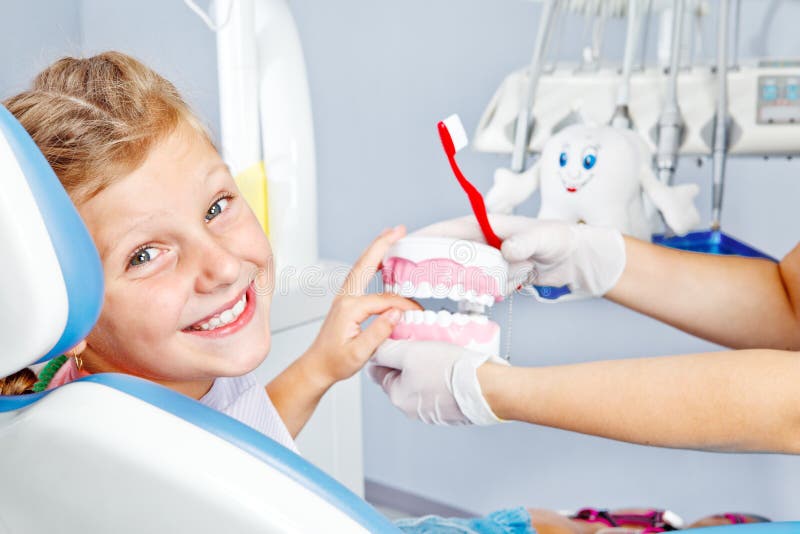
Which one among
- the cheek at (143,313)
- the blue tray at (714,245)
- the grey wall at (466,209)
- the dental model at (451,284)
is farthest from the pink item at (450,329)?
the grey wall at (466,209)

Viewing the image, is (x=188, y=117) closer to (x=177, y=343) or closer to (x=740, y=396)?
(x=177, y=343)

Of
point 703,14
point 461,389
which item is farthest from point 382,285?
point 703,14

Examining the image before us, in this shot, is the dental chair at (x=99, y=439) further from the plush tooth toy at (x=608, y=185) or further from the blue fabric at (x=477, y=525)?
the plush tooth toy at (x=608, y=185)

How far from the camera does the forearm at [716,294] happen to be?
45.1 inches

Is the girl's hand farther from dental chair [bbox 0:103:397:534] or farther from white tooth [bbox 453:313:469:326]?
dental chair [bbox 0:103:397:534]

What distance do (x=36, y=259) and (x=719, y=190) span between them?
46.3 inches

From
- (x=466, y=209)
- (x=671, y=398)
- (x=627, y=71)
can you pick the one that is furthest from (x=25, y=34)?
(x=671, y=398)

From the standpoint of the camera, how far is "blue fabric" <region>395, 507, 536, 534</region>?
988 mm

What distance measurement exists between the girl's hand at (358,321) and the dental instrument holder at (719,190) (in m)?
0.59

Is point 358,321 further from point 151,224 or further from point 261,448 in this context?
point 261,448

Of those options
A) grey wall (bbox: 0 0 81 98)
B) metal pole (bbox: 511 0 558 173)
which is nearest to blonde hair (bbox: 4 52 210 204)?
metal pole (bbox: 511 0 558 173)

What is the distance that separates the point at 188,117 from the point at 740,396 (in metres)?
0.58

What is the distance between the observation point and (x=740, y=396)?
28.4 inches

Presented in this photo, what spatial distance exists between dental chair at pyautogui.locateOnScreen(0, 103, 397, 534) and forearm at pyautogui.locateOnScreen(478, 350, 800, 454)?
1.14ft
